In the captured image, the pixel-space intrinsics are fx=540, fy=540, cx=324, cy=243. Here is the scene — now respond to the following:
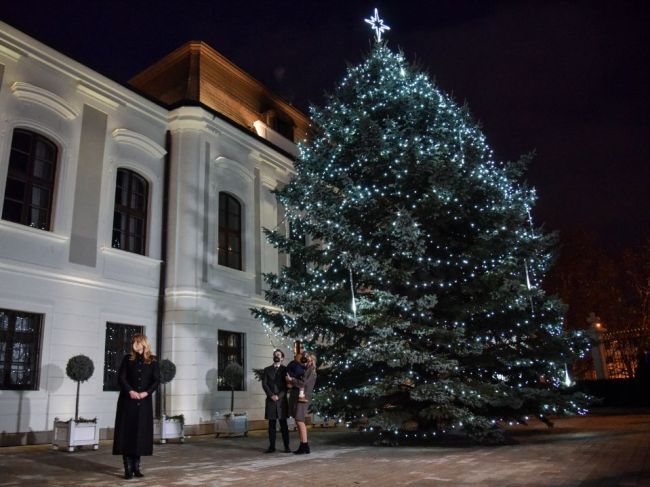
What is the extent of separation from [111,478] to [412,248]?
20.4ft

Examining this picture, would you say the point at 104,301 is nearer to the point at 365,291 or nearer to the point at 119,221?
the point at 119,221

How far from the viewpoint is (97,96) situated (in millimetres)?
13836

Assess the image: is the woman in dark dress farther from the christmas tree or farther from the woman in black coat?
the woman in black coat

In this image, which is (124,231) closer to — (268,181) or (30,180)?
(30,180)

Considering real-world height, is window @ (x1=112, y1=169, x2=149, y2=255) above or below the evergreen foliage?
above

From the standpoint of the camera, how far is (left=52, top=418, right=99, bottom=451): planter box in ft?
32.7

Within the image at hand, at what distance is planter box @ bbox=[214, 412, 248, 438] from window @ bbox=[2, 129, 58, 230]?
604 centimetres

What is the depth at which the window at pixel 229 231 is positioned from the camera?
53.6 feet

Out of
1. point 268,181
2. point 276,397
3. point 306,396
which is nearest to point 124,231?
point 268,181

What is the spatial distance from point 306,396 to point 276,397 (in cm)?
56

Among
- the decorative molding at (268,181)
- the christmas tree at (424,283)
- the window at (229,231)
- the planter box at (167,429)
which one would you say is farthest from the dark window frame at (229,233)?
the planter box at (167,429)

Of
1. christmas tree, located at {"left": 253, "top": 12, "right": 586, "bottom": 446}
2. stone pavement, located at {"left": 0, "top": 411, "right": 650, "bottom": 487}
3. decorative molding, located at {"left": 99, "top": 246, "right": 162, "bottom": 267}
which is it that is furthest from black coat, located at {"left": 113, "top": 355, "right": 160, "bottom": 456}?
decorative molding, located at {"left": 99, "top": 246, "right": 162, "bottom": 267}

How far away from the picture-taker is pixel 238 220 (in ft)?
56.5

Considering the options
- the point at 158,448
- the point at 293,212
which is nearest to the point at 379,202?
the point at 293,212
